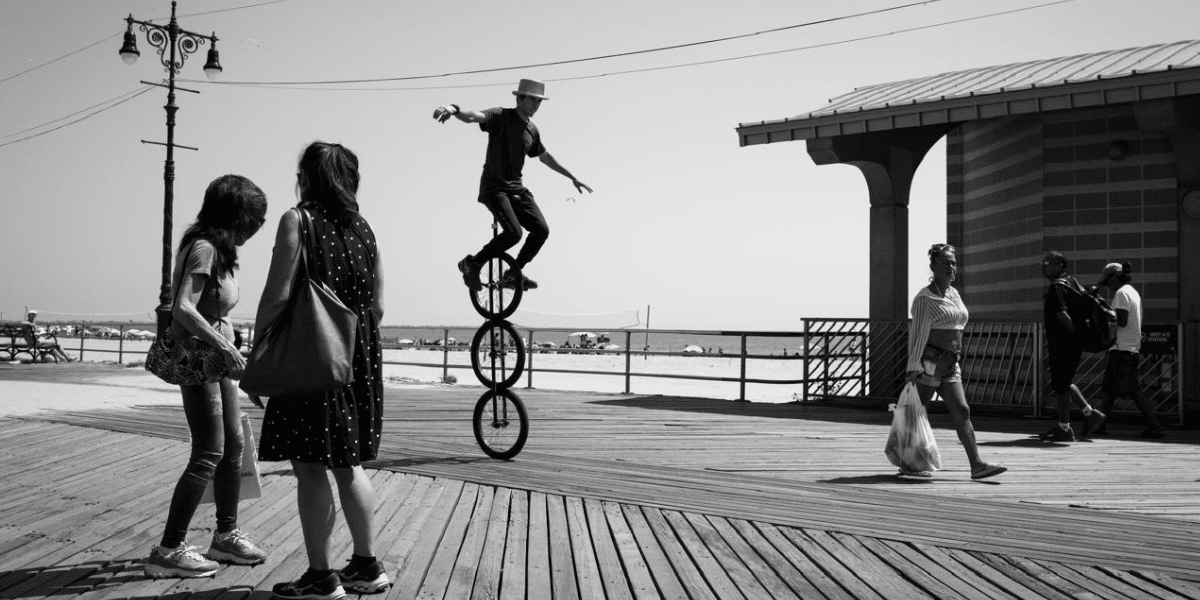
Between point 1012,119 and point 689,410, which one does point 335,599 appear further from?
point 1012,119

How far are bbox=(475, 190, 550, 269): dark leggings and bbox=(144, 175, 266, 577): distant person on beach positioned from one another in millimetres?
3551

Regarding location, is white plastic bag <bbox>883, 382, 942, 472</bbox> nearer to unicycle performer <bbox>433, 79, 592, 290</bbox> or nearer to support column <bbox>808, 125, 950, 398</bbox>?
unicycle performer <bbox>433, 79, 592, 290</bbox>

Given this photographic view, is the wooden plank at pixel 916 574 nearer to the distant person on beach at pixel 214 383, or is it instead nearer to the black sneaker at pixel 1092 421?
the distant person on beach at pixel 214 383

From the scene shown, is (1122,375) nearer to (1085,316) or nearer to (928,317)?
(1085,316)

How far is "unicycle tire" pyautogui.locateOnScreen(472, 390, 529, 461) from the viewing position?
8141mm

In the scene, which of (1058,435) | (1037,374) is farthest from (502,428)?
(1037,374)

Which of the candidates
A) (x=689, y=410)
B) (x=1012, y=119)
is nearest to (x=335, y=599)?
(x=689, y=410)

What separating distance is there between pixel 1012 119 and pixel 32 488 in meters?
13.1

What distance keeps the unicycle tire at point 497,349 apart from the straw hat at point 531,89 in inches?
72.0

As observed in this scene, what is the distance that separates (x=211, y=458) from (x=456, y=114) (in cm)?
379

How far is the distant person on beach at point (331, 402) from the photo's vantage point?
12.5 feet

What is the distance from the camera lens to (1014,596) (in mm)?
4176

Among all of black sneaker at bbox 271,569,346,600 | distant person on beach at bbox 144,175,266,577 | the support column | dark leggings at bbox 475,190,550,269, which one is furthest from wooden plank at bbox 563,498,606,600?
the support column

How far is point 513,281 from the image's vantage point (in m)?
8.44
